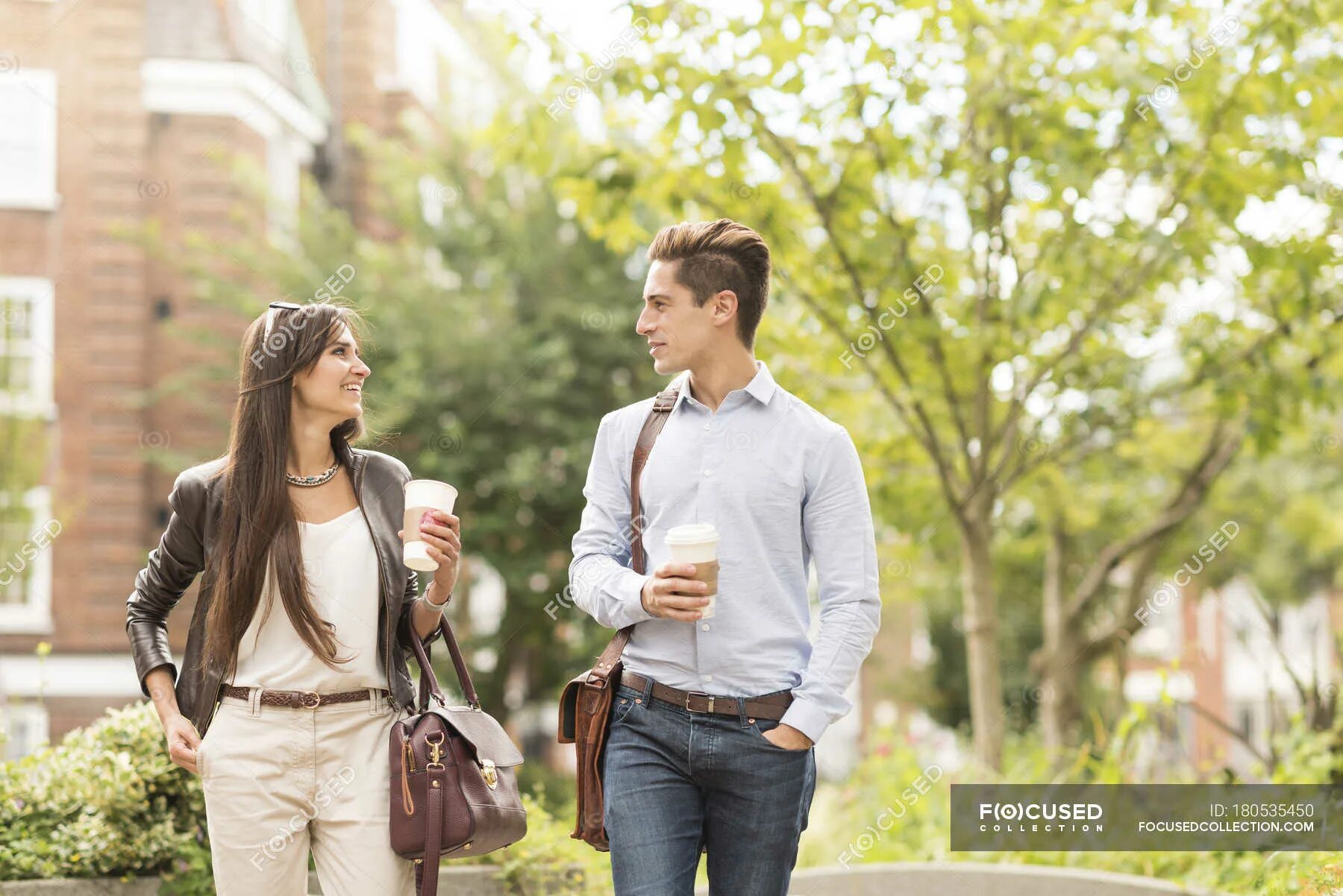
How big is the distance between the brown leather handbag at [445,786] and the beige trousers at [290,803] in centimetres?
8

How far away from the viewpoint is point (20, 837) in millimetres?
4398

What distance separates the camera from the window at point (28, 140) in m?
16.5

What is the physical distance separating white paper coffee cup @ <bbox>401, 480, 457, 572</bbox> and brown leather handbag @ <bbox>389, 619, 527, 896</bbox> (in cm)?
25

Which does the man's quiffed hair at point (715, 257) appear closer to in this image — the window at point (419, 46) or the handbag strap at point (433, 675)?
the handbag strap at point (433, 675)

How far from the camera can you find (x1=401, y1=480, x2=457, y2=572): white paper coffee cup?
2693 millimetres

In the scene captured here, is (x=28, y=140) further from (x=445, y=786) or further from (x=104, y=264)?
(x=445, y=786)

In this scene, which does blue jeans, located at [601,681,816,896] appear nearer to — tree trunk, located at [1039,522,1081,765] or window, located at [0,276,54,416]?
tree trunk, located at [1039,522,1081,765]

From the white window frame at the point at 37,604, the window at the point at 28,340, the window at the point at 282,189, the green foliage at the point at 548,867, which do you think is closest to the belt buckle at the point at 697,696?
the green foliage at the point at 548,867

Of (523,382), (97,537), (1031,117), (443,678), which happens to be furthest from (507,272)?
(1031,117)

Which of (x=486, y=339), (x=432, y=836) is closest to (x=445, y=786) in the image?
(x=432, y=836)

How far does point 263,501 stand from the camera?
2811 mm

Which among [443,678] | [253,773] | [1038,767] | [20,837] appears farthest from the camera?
[443,678]

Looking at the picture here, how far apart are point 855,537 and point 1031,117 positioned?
13.9ft

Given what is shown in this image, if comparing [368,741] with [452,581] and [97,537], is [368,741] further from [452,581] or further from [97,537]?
[97,537]
